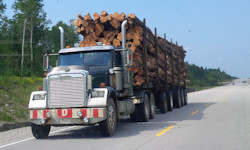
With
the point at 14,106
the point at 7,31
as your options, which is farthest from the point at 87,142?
the point at 7,31

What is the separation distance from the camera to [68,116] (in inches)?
366

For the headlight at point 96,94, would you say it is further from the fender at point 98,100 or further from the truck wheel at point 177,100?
the truck wheel at point 177,100

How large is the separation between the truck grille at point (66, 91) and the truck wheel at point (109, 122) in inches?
30.7

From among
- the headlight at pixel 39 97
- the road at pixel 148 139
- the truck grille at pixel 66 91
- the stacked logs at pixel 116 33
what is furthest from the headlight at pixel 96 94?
the stacked logs at pixel 116 33

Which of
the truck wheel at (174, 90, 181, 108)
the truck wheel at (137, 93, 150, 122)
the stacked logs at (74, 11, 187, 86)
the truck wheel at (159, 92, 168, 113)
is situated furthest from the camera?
the truck wheel at (174, 90, 181, 108)

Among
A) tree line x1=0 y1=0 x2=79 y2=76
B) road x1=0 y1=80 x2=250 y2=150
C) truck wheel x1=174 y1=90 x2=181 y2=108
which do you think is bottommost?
road x1=0 y1=80 x2=250 y2=150

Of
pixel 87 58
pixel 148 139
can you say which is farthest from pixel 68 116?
pixel 87 58

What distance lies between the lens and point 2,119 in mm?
13398

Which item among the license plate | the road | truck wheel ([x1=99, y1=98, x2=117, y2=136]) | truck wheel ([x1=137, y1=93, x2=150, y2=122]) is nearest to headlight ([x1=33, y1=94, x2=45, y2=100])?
the license plate

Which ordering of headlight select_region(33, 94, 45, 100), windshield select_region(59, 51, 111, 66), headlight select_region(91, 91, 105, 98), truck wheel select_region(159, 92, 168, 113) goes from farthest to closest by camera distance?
1. truck wheel select_region(159, 92, 168, 113)
2. windshield select_region(59, 51, 111, 66)
3. headlight select_region(33, 94, 45, 100)
4. headlight select_region(91, 91, 105, 98)

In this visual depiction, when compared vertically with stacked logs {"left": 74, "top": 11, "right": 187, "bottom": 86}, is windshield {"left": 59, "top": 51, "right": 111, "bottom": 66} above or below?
below

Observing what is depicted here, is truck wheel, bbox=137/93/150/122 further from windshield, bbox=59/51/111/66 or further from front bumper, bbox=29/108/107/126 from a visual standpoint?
front bumper, bbox=29/108/107/126

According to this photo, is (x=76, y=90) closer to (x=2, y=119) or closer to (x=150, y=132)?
(x=150, y=132)

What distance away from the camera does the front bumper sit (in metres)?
9.19
